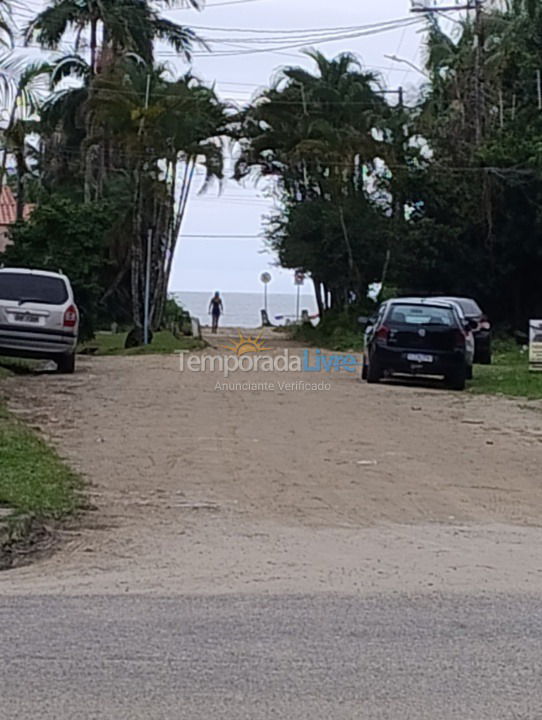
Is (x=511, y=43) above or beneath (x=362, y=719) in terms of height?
above

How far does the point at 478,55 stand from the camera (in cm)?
3966

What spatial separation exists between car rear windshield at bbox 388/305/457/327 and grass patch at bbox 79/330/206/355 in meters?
9.78

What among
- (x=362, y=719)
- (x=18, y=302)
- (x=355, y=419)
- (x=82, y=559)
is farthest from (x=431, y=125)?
(x=362, y=719)

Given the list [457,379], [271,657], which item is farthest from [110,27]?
[271,657]

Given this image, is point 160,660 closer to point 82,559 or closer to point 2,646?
point 2,646

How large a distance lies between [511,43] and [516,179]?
592 cm

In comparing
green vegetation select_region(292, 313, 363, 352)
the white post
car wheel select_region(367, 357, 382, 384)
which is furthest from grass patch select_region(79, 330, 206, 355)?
car wheel select_region(367, 357, 382, 384)

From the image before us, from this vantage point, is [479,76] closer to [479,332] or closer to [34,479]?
[479,332]

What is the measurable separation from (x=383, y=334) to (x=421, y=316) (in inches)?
31.0

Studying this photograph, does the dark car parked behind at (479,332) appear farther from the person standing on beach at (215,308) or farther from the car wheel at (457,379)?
the person standing on beach at (215,308)

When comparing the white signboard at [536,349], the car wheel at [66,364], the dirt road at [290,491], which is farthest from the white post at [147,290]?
the dirt road at [290,491]

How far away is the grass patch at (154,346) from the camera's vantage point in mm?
30509

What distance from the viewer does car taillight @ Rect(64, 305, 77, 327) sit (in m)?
21.2

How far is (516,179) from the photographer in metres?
37.5
